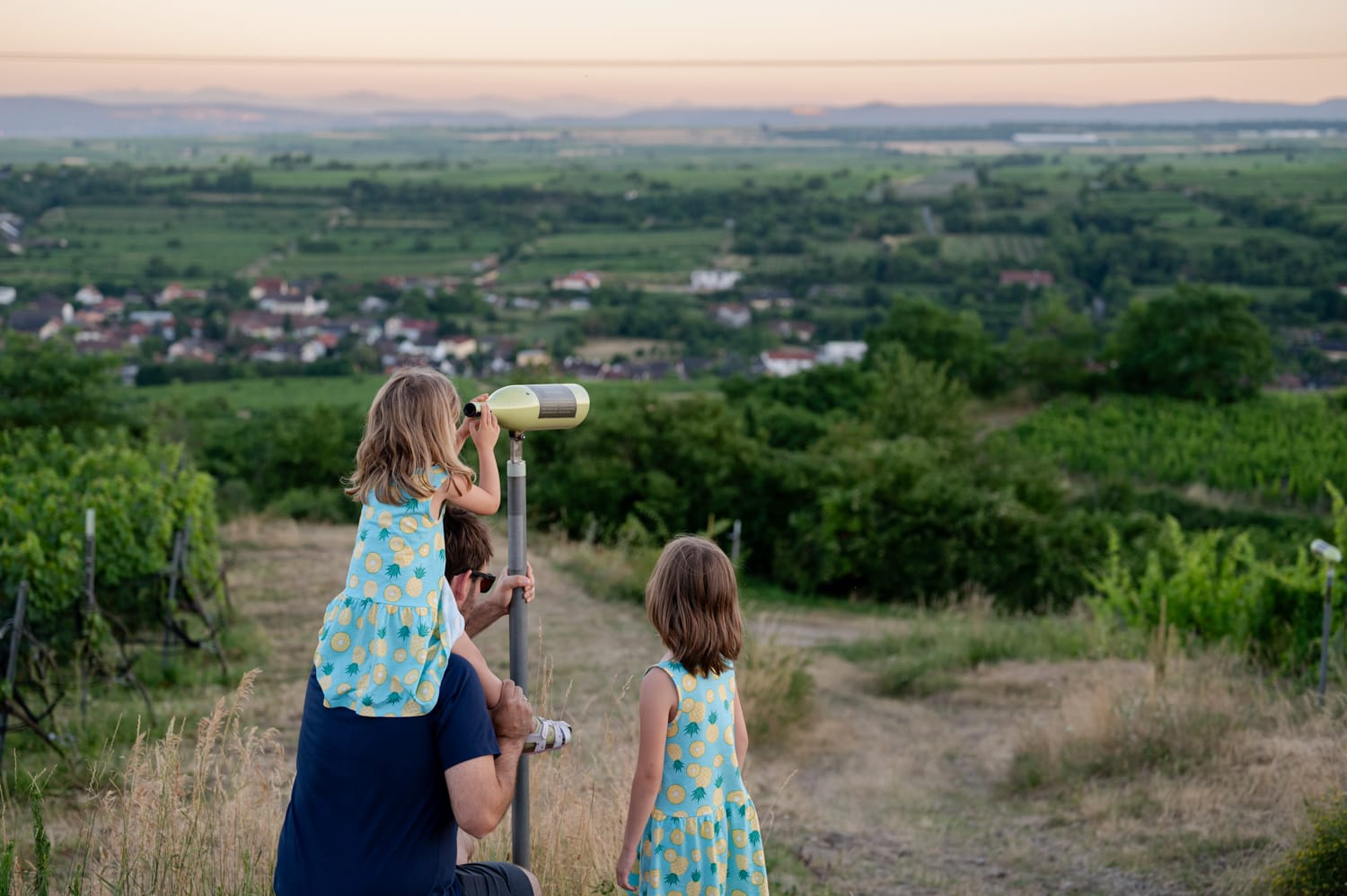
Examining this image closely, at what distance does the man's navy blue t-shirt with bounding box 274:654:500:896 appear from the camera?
2326 millimetres

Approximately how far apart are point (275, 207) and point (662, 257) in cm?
3166

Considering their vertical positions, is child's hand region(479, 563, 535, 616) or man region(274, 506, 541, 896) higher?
child's hand region(479, 563, 535, 616)

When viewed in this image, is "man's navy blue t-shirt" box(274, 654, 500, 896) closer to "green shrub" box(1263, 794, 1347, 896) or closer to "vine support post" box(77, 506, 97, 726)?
"green shrub" box(1263, 794, 1347, 896)

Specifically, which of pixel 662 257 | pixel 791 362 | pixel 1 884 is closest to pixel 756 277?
pixel 662 257

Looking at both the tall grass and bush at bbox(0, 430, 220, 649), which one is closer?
the tall grass

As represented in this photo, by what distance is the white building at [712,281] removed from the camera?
78838mm

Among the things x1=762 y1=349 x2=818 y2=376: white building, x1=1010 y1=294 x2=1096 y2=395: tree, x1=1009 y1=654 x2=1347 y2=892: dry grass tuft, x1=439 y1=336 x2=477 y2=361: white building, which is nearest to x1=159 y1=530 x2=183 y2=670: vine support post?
x1=1009 y1=654 x2=1347 y2=892: dry grass tuft

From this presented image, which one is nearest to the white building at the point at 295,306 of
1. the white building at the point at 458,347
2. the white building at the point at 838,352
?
the white building at the point at 458,347

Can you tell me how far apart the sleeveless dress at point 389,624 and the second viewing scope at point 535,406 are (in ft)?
0.61

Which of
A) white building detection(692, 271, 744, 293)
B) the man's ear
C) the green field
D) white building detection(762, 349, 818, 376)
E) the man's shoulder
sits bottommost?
white building detection(762, 349, 818, 376)

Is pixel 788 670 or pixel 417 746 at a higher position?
pixel 417 746

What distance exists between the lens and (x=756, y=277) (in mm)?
84625

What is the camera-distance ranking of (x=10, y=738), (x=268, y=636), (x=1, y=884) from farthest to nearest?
(x=268, y=636) < (x=10, y=738) < (x=1, y=884)

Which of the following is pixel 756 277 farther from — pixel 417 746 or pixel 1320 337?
pixel 417 746
